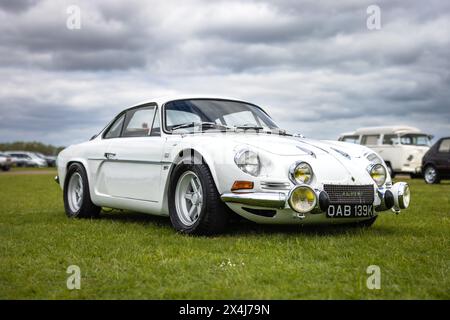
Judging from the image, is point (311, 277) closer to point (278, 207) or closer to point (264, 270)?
point (264, 270)

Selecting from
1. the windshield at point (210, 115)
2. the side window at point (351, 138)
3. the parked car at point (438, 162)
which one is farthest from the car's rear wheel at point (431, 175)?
the windshield at point (210, 115)

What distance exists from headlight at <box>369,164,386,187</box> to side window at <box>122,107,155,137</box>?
2490mm

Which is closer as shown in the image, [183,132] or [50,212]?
[183,132]

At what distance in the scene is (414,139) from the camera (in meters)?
23.9

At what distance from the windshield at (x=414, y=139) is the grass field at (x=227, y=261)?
17.6 m

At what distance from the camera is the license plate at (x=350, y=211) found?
5.38 meters

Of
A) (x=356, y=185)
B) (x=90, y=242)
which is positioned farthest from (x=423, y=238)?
(x=90, y=242)

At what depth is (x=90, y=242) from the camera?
17.7ft

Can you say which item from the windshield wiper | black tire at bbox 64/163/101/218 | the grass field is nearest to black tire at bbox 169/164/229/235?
the grass field

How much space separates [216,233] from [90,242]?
114 centimetres

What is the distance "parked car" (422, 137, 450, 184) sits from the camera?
1894 cm

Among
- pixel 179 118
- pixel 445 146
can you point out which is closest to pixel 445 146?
pixel 445 146

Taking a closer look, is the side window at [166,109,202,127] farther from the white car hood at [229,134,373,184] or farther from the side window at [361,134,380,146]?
the side window at [361,134,380,146]

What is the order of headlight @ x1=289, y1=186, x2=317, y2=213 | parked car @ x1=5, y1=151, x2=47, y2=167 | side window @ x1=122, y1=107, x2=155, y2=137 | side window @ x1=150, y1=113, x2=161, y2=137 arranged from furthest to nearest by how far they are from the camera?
parked car @ x1=5, y1=151, x2=47, y2=167 → side window @ x1=122, y1=107, x2=155, y2=137 → side window @ x1=150, y1=113, x2=161, y2=137 → headlight @ x1=289, y1=186, x2=317, y2=213
